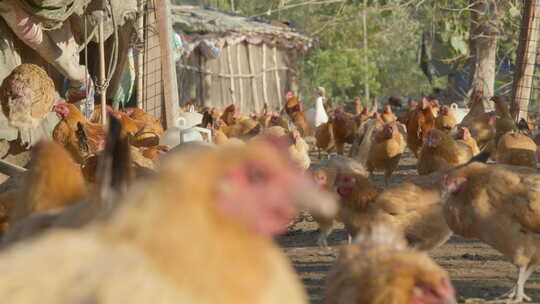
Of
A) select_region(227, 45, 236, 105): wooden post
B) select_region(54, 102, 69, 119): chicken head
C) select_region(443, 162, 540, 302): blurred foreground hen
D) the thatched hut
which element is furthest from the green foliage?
select_region(443, 162, 540, 302): blurred foreground hen

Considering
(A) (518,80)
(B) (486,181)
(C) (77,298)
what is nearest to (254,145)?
(C) (77,298)

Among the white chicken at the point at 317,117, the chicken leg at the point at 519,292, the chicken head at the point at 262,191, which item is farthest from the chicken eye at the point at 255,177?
the white chicken at the point at 317,117

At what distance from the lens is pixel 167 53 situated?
9.53 metres

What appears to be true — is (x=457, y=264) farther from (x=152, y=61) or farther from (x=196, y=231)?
(x=152, y=61)

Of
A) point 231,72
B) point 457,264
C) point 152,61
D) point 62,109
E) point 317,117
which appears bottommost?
point 457,264

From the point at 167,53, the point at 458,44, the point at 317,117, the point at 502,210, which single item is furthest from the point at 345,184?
the point at 458,44

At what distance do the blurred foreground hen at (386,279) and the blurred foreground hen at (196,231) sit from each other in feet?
4.51

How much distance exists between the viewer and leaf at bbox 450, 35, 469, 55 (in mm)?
20891

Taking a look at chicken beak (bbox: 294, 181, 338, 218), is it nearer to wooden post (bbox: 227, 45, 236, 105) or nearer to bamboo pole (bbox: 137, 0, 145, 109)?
bamboo pole (bbox: 137, 0, 145, 109)

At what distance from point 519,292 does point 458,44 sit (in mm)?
16664

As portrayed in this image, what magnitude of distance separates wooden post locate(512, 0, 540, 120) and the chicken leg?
6424 millimetres

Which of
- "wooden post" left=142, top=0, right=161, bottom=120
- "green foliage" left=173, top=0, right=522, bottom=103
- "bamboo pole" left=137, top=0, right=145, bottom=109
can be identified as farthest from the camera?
"green foliage" left=173, top=0, right=522, bottom=103

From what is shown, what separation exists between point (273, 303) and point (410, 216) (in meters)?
3.87

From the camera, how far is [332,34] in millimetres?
37000
